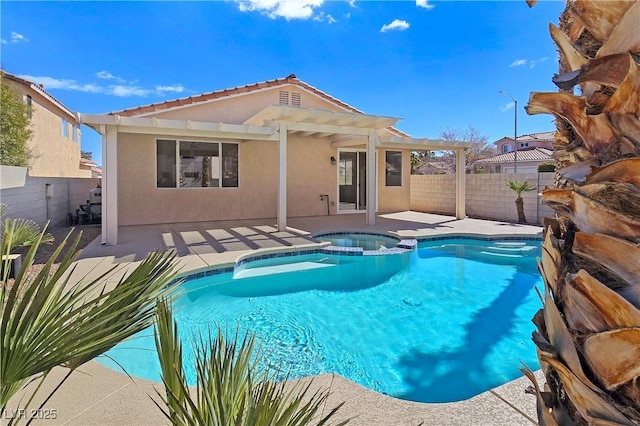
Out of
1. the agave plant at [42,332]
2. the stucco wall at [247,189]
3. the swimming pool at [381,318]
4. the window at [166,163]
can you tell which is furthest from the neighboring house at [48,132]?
the agave plant at [42,332]

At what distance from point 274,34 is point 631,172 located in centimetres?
1549

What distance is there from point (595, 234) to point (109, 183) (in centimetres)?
1047

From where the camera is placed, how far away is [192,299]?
7070 millimetres

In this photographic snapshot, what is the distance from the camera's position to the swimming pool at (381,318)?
4652mm

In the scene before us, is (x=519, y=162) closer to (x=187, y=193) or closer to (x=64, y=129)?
(x=187, y=193)

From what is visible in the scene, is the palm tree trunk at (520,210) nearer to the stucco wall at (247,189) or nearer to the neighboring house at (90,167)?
the stucco wall at (247,189)

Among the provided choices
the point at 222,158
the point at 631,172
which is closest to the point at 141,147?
the point at 222,158

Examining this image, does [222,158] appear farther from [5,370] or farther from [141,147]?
[5,370]

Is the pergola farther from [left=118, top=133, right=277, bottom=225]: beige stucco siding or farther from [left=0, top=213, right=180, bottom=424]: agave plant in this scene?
[left=0, top=213, right=180, bottom=424]: agave plant

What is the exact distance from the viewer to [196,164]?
14.1 metres

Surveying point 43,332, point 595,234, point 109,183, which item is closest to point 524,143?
point 109,183

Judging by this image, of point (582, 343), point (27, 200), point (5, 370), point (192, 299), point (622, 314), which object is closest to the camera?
point (622, 314)

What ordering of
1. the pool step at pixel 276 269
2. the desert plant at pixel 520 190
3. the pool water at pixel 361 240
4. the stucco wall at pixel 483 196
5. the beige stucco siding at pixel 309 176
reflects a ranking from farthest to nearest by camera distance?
1. the beige stucco siding at pixel 309 176
2. the stucco wall at pixel 483 196
3. the desert plant at pixel 520 190
4. the pool water at pixel 361 240
5. the pool step at pixel 276 269

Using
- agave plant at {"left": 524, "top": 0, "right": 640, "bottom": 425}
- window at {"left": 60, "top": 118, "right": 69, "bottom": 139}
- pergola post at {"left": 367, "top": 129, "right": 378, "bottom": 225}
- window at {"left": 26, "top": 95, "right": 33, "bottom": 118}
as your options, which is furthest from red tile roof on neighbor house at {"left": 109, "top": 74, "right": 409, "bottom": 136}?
window at {"left": 60, "top": 118, "right": 69, "bottom": 139}
